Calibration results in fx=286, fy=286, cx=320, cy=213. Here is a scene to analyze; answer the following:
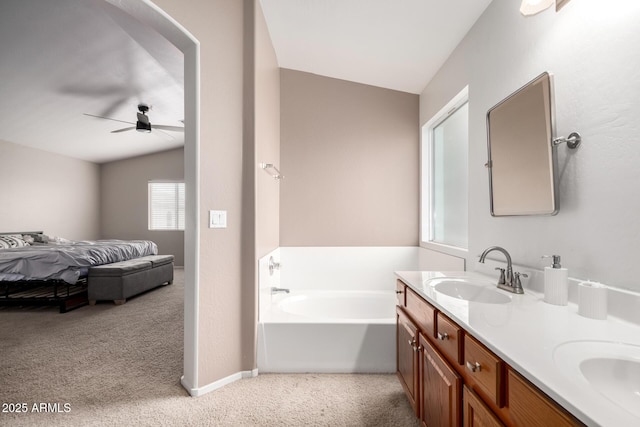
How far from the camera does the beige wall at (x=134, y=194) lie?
264 inches

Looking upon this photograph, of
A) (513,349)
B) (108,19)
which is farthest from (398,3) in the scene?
(108,19)

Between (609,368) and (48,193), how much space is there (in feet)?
26.1

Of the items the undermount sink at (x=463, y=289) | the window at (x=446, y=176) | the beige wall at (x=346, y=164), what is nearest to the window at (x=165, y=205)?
the beige wall at (x=346, y=164)

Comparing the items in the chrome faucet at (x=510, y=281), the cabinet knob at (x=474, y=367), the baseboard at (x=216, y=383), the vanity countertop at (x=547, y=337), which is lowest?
the baseboard at (x=216, y=383)

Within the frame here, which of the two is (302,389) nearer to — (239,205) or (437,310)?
(437,310)

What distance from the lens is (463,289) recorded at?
1.59 metres

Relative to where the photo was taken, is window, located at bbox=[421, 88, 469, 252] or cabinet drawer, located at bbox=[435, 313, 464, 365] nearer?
cabinet drawer, located at bbox=[435, 313, 464, 365]

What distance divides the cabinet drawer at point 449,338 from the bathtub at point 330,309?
0.91 meters

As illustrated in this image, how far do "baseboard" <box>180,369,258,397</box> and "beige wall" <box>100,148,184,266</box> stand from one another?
17.7 feet

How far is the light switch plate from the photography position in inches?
71.5

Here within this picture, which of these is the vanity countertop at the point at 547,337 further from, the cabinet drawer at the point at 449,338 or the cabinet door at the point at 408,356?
the cabinet door at the point at 408,356

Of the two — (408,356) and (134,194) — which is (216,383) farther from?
(134,194)

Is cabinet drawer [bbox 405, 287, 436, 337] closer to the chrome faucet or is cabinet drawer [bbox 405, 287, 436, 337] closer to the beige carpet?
the chrome faucet

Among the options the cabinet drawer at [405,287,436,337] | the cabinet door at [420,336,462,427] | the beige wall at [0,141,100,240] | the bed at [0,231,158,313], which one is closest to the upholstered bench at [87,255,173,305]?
the bed at [0,231,158,313]
